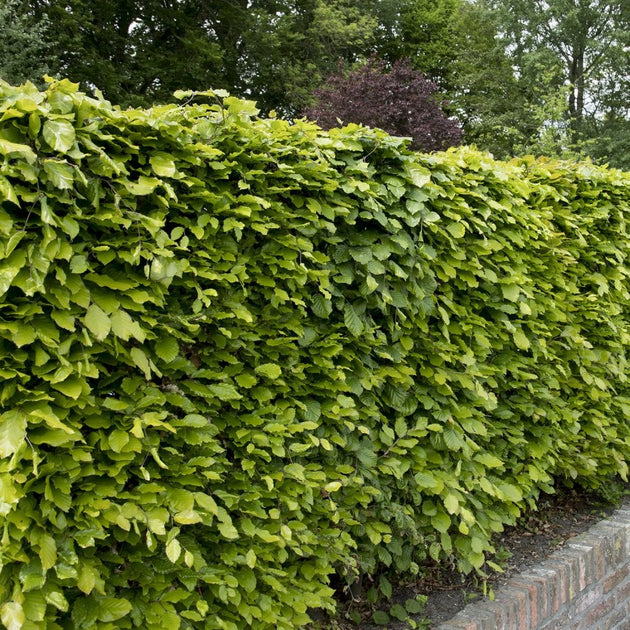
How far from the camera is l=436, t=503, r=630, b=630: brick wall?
9.27 feet

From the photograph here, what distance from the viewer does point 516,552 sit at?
349 cm

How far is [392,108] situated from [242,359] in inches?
511

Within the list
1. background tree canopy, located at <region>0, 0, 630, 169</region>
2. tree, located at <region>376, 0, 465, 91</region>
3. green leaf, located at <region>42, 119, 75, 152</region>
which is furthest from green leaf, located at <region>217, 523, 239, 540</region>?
tree, located at <region>376, 0, 465, 91</region>

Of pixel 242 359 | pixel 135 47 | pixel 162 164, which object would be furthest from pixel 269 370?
pixel 135 47

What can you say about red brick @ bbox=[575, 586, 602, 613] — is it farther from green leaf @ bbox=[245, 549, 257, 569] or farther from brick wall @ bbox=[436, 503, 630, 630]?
green leaf @ bbox=[245, 549, 257, 569]

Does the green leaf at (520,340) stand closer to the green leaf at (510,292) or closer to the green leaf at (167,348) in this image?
the green leaf at (510,292)

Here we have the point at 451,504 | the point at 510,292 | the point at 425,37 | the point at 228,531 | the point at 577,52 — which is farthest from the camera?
the point at 425,37

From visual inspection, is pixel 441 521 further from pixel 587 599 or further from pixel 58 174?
pixel 58 174

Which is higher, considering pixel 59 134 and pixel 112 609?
pixel 59 134

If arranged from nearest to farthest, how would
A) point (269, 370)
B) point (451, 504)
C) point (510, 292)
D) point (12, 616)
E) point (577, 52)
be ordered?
point (12, 616) < point (269, 370) < point (451, 504) < point (510, 292) < point (577, 52)

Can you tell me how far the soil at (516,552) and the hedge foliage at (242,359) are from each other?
0.64ft

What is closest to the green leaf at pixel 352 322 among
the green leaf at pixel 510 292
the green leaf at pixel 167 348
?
the green leaf at pixel 167 348

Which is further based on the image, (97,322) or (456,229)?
(456,229)

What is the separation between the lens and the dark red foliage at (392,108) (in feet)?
46.2
